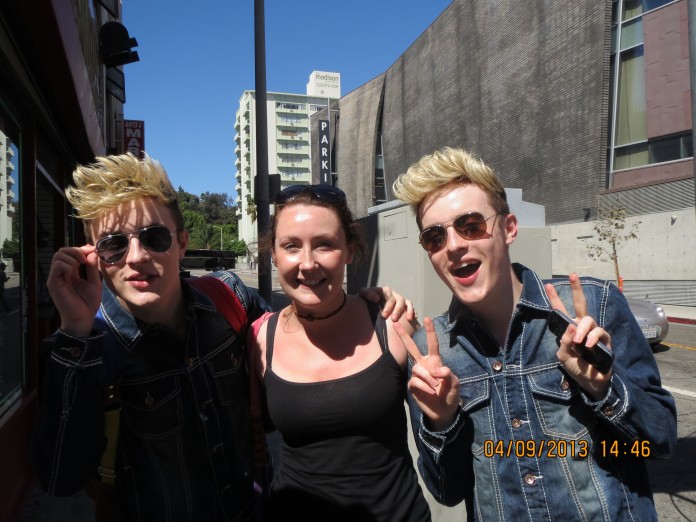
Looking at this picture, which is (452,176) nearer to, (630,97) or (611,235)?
(611,235)

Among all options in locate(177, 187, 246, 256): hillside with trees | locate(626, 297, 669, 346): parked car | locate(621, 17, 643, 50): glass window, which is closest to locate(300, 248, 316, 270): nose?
locate(626, 297, 669, 346): parked car

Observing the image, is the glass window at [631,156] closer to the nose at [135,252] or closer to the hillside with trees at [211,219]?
the nose at [135,252]

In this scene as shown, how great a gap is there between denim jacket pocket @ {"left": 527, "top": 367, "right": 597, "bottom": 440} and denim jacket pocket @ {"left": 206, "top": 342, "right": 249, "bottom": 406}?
1095 mm

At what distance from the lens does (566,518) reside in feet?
5.06

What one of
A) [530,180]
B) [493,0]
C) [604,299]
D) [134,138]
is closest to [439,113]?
[493,0]

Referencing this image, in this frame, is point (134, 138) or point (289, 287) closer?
point (289, 287)

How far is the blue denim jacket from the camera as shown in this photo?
1.53m

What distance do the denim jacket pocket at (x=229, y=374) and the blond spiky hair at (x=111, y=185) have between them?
65cm

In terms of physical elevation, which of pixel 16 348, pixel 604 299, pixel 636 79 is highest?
pixel 636 79

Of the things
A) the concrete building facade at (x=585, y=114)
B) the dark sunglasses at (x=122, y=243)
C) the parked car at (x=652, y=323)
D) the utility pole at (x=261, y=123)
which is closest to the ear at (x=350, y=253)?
the dark sunglasses at (x=122, y=243)

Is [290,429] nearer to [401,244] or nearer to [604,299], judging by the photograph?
[604,299]

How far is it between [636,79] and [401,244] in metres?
23.4

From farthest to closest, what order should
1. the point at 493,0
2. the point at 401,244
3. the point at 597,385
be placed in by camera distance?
the point at 493,0 → the point at 401,244 → the point at 597,385

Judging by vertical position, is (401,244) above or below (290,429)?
above
